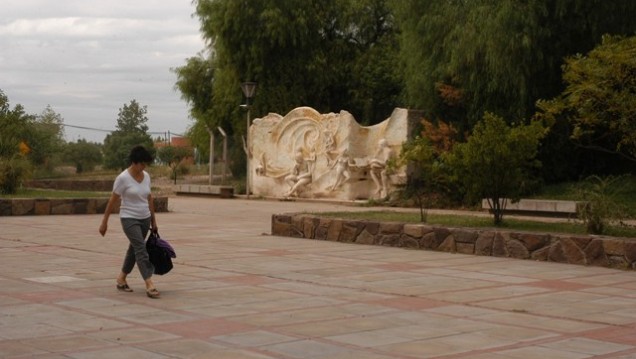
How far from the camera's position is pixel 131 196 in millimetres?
11703

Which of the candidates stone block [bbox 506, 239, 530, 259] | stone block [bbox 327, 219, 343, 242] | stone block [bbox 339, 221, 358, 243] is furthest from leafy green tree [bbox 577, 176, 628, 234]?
stone block [bbox 327, 219, 343, 242]

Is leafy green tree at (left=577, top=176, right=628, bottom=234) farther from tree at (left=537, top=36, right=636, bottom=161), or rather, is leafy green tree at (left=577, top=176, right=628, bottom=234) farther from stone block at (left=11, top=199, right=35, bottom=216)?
stone block at (left=11, top=199, right=35, bottom=216)

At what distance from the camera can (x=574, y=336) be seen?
9.25m

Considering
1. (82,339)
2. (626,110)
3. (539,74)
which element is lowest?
(82,339)

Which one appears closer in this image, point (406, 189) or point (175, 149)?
point (406, 189)

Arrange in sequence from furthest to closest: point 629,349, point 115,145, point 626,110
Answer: point 115,145, point 626,110, point 629,349

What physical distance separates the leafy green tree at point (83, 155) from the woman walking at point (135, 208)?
158 ft

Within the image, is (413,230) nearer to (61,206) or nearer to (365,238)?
(365,238)

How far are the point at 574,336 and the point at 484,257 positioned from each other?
6963 mm

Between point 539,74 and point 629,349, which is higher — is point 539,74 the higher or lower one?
the higher one

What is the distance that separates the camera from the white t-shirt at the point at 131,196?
11.7 meters

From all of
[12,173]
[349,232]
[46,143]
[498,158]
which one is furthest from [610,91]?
[46,143]

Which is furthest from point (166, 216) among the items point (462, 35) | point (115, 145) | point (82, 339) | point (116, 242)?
point (115, 145)

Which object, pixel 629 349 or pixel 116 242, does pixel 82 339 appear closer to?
pixel 629 349
